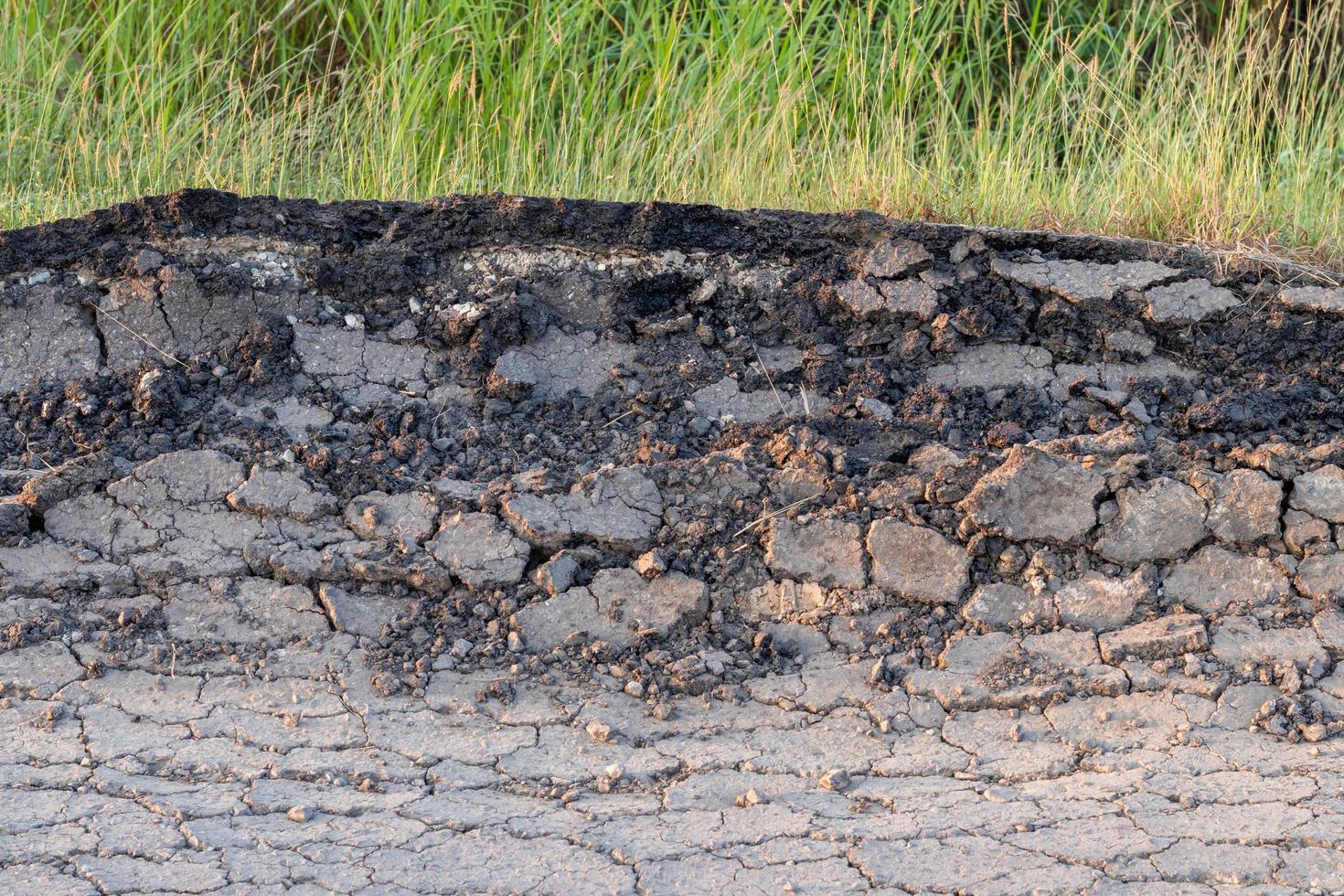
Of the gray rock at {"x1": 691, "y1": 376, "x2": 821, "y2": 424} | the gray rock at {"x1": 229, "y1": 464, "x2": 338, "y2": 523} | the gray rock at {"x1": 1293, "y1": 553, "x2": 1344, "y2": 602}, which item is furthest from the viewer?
the gray rock at {"x1": 691, "y1": 376, "x2": 821, "y2": 424}

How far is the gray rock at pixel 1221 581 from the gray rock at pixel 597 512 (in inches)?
45.4

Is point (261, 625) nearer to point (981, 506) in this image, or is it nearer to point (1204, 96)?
point (981, 506)

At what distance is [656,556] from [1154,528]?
1100mm

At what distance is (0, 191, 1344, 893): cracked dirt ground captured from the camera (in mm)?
2146

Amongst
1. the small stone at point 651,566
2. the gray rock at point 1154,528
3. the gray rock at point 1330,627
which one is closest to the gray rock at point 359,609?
the small stone at point 651,566

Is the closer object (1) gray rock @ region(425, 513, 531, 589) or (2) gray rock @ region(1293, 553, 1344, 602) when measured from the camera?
(2) gray rock @ region(1293, 553, 1344, 602)

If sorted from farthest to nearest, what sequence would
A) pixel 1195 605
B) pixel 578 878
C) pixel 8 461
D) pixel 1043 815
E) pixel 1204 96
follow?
pixel 1204 96 → pixel 8 461 → pixel 1195 605 → pixel 1043 815 → pixel 578 878

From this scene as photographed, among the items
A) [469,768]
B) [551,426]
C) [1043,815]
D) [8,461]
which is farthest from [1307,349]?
[8,461]

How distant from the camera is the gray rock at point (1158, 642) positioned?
2.61 m

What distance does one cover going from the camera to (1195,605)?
2738 mm

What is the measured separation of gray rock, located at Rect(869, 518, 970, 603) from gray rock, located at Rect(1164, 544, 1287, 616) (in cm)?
46

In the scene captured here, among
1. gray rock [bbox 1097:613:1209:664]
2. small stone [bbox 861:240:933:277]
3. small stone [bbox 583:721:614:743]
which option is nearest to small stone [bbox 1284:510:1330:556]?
gray rock [bbox 1097:613:1209:664]

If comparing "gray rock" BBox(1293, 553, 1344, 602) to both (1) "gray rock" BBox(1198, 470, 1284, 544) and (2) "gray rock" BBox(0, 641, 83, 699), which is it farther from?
(2) "gray rock" BBox(0, 641, 83, 699)

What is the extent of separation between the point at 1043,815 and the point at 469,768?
1026 mm
